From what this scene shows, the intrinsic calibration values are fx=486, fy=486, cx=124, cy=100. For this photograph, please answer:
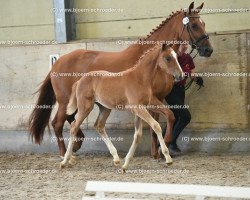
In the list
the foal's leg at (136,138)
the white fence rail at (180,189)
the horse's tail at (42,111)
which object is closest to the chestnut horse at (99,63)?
the horse's tail at (42,111)

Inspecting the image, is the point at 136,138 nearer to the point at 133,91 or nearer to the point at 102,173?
the point at 133,91

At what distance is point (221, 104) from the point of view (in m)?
7.05

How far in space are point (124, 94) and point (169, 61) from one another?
26.3 inches

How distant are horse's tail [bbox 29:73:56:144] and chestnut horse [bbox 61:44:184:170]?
1.22 m

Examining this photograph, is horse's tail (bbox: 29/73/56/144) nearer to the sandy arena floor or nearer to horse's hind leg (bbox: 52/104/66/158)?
horse's hind leg (bbox: 52/104/66/158)

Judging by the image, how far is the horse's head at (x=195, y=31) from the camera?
6410 millimetres

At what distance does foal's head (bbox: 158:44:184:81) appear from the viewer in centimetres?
542

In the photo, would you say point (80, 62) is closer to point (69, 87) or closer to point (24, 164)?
point (69, 87)

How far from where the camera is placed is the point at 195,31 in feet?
21.1

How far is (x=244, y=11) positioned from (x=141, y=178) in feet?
10.4

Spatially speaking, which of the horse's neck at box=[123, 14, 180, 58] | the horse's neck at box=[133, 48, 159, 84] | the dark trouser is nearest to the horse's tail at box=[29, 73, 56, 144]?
the horse's neck at box=[123, 14, 180, 58]

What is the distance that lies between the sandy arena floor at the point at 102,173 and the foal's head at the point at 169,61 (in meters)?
1.19

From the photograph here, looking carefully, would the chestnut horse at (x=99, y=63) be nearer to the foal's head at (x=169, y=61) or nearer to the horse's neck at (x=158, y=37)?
the horse's neck at (x=158, y=37)

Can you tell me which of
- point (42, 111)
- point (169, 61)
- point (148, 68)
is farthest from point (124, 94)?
point (42, 111)
